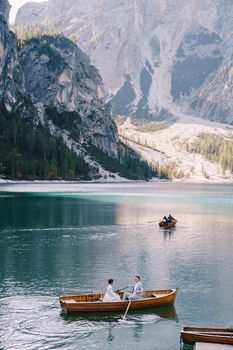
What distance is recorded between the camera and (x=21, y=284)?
2023 inches

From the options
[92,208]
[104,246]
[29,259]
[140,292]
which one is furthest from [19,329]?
[92,208]

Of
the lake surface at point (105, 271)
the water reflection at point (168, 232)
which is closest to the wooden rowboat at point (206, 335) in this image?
the lake surface at point (105, 271)

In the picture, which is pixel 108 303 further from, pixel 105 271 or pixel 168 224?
pixel 168 224

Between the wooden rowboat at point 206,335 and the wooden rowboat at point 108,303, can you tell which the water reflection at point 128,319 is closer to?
the wooden rowboat at point 108,303

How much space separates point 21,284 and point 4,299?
556 cm

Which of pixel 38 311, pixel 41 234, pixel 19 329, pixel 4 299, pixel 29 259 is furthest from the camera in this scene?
pixel 41 234

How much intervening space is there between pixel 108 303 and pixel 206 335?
35.9 feet

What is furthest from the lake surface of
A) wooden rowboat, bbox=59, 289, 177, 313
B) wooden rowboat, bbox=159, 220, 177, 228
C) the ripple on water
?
wooden rowboat, bbox=159, 220, 177, 228

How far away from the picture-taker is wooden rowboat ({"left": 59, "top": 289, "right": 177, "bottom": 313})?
4175cm

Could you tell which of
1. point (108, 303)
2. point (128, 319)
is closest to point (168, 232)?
point (108, 303)

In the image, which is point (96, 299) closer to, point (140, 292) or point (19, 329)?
point (140, 292)

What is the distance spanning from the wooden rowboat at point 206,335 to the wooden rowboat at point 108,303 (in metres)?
8.74

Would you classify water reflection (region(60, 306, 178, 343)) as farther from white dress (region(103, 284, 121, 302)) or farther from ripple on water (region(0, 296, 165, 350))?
white dress (region(103, 284, 121, 302))

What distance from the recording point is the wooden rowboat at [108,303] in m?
41.8
